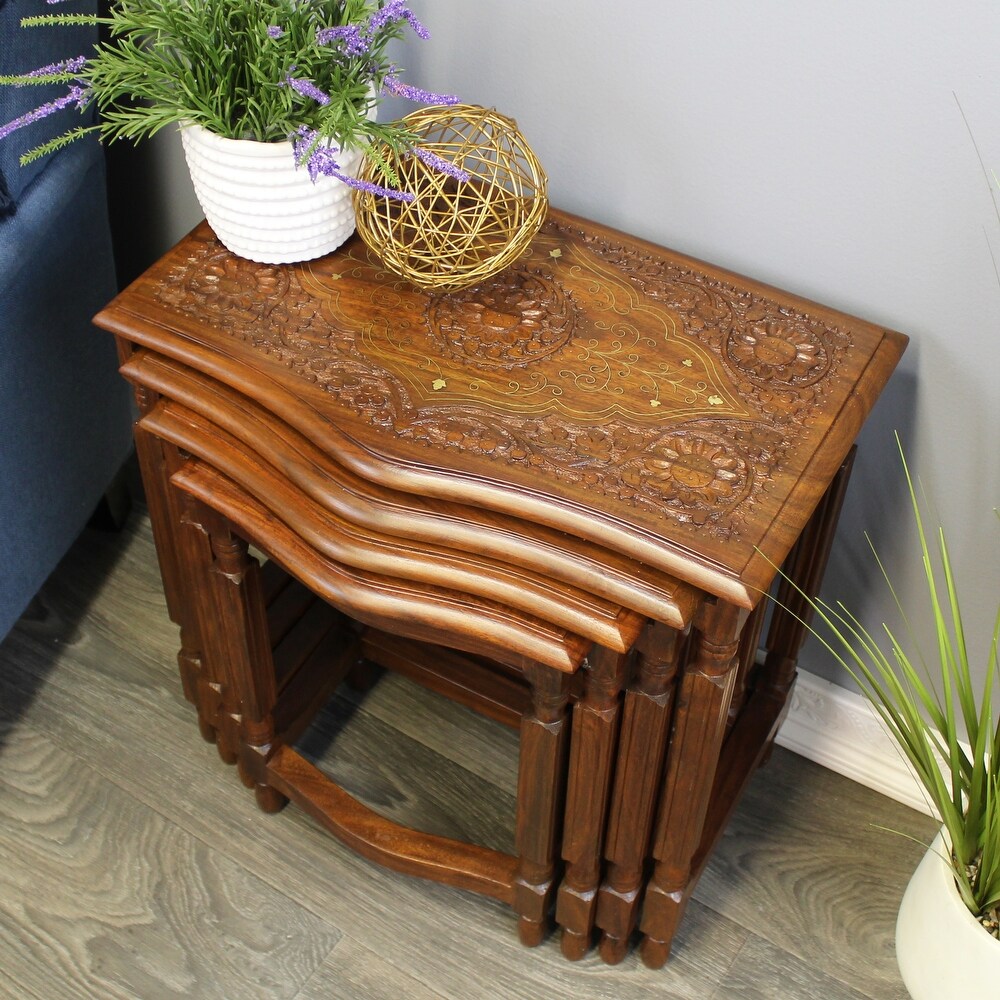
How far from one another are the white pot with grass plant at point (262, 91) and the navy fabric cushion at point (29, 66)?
147 millimetres

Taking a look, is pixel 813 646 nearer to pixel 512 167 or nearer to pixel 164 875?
pixel 512 167

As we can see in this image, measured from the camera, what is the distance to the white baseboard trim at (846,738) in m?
1.45

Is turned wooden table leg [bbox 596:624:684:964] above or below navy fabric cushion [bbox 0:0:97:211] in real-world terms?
below

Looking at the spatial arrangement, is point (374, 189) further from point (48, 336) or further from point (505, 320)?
point (48, 336)

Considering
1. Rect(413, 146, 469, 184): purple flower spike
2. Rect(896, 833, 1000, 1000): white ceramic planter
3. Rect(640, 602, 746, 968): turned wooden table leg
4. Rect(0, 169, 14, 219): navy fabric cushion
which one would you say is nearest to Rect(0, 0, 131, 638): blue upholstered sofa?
Rect(0, 169, 14, 219): navy fabric cushion

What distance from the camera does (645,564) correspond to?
3.13 feet

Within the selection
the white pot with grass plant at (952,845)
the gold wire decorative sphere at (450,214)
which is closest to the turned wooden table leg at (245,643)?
the gold wire decorative sphere at (450,214)

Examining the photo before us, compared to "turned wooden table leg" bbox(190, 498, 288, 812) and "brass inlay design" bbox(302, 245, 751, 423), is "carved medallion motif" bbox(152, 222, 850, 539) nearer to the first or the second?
"brass inlay design" bbox(302, 245, 751, 423)

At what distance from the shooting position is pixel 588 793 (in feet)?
3.66

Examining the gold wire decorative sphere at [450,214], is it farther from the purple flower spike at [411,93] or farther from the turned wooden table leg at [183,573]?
the turned wooden table leg at [183,573]

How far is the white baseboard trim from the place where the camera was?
145cm

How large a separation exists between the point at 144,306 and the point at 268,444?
186mm

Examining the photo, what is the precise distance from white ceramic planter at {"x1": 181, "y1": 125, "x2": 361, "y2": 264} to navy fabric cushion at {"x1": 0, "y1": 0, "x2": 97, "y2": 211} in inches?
9.1

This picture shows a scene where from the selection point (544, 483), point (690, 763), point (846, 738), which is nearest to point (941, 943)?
point (690, 763)
